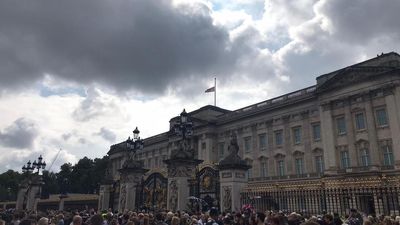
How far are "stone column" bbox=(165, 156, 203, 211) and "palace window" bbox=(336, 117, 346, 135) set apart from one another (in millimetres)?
31911

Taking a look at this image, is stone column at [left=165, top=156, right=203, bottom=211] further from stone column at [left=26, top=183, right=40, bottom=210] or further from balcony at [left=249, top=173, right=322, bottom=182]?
balcony at [left=249, top=173, right=322, bottom=182]

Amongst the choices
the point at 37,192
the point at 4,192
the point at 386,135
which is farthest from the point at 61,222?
the point at 4,192

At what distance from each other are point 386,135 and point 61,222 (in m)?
37.6

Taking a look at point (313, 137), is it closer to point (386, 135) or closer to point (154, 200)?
point (386, 135)

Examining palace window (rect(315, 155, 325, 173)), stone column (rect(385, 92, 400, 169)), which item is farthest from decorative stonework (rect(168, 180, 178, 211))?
palace window (rect(315, 155, 325, 173))

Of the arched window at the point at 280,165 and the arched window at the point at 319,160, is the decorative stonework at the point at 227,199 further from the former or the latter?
the arched window at the point at 280,165

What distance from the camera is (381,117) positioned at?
40281 millimetres

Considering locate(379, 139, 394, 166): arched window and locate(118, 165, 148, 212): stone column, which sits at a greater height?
locate(379, 139, 394, 166): arched window

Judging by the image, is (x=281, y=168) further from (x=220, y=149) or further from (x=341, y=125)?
(x=220, y=149)

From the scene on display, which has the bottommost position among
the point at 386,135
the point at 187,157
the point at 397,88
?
the point at 187,157

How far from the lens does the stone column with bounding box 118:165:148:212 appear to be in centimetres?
2077

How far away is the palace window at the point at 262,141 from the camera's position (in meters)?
54.2

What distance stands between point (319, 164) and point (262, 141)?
1080 centimetres

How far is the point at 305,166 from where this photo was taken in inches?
1885
